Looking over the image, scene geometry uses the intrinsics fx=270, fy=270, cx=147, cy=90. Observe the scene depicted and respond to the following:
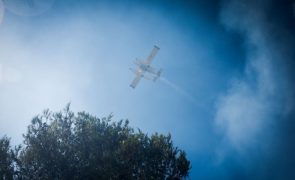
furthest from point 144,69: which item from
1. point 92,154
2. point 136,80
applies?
point 92,154

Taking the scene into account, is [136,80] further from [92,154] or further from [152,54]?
[92,154]

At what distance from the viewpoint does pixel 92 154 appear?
22891 millimetres

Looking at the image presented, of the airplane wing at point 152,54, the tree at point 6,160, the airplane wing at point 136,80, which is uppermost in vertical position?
the airplane wing at point 152,54

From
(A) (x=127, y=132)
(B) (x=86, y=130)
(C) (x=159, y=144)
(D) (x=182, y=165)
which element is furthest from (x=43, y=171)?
(D) (x=182, y=165)

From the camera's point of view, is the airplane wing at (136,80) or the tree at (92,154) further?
the airplane wing at (136,80)

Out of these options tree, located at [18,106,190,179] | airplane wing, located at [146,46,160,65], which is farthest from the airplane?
tree, located at [18,106,190,179]

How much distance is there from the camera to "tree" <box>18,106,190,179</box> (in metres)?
22.1

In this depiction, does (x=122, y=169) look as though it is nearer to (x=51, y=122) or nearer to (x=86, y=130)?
(x=86, y=130)

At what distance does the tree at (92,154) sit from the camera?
2208 centimetres

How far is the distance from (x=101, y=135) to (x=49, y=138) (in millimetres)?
4472

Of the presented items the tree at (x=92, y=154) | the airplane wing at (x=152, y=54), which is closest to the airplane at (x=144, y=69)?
the airplane wing at (x=152, y=54)

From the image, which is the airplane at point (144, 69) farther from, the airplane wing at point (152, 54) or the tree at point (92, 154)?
the tree at point (92, 154)

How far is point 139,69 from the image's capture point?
44.6 m

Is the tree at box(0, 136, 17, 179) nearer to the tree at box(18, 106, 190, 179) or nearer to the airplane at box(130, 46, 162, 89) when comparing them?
the tree at box(18, 106, 190, 179)
